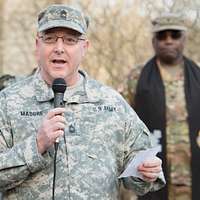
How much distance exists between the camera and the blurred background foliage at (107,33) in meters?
14.9

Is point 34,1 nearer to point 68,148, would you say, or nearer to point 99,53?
point 99,53

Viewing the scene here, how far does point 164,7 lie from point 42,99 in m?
11.0

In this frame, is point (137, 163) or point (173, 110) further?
point (173, 110)

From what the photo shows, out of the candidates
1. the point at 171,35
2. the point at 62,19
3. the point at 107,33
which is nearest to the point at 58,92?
the point at 62,19

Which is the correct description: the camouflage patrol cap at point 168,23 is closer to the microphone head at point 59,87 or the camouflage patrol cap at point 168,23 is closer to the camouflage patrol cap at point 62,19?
the camouflage patrol cap at point 62,19

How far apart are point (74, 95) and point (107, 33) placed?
11.5 meters

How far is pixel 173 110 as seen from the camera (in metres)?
6.32

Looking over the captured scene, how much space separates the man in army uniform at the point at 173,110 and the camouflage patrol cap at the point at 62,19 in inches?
101

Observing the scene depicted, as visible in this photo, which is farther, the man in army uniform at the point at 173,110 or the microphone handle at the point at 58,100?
the man in army uniform at the point at 173,110

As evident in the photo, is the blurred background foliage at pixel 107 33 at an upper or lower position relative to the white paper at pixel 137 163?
upper

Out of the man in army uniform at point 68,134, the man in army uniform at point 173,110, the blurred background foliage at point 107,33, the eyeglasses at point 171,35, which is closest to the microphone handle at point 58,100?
the man in army uniform at point 68,134

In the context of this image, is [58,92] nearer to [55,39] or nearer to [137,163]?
[55,39]

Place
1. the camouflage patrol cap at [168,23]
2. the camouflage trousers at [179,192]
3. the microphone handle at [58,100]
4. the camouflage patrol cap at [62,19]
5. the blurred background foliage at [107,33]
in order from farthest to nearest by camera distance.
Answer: the blurred background foliage at [107,33]
the camouflage patrol cap at [168,23]
the camouflage trousers at [179,192]
the camouflage patrol cap at [62,19]
the microphone handle at [58,100]

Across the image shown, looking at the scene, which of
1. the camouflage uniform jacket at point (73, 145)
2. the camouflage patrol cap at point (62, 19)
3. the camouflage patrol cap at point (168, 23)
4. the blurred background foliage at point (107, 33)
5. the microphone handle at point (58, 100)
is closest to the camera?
the microphone handle at point (58, 100)
